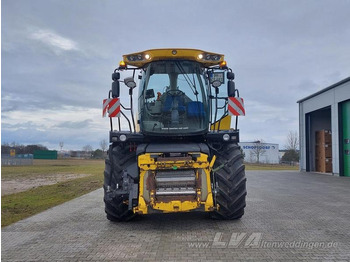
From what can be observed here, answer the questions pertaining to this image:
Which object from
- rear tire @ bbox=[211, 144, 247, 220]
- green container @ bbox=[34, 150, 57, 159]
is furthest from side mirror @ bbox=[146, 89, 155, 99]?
green container @ bbox=[34, 150, 57, 159]

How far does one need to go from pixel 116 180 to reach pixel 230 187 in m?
2.22

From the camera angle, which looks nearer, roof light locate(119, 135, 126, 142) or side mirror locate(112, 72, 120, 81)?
roof light locate(119, 135, 126, 142)

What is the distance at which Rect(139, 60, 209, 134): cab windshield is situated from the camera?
653 centimetres

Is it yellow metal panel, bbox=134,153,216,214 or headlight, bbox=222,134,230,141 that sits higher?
headlight, bbox=222,134,230,141

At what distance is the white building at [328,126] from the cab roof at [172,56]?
46.9ft

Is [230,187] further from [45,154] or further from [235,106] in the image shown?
[45,154]

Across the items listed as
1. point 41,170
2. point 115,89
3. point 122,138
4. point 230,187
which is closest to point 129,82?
point 115,89

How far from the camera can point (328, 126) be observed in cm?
2305

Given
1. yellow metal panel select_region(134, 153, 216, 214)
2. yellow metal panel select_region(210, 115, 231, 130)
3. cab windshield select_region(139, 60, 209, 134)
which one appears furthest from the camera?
yellow metal panel select_region(210, 115, 231, 130)

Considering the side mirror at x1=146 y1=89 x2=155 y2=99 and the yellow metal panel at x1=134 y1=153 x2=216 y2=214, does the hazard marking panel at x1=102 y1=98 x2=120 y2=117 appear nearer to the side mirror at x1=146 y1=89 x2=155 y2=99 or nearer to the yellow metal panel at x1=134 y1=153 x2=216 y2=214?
the side mirror at x1=146 y1=89 x2=155 y2=99

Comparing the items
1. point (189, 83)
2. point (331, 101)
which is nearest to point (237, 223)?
point (189, 83)

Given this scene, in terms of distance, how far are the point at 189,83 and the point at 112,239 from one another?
3.31 meters

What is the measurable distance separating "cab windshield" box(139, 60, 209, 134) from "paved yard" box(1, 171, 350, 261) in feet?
6.40

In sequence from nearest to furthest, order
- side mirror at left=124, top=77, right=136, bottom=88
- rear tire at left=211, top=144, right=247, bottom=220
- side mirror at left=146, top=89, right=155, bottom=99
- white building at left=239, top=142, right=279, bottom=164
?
rear tire at left=211, top=144, right=247, bottom=220 → side mirror at left=146, top=89, right=155, bottom=99 → side mirror at left=124, top=77, right=136, bottom=88 → white building at left=239, top=142, right=279, bottom=164
